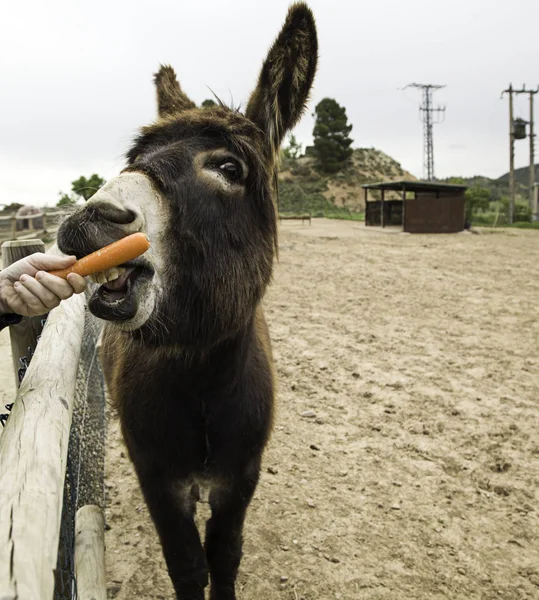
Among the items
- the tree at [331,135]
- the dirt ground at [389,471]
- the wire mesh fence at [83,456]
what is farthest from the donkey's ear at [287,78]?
the tree at [331,135]

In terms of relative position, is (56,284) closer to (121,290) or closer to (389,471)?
(121,290)

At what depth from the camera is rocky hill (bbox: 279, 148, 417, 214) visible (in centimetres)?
5138

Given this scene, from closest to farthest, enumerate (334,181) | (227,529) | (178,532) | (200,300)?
(200,300) → (178,532) → (227,529) → (334,181)

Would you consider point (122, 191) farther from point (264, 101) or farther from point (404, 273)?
point (404, 273)

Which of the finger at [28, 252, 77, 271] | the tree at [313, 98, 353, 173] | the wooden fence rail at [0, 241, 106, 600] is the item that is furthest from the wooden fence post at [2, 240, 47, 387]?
the tree at [313, 98, 353, 173]

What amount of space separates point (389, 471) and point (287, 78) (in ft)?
9.32

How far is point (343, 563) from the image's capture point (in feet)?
9.68

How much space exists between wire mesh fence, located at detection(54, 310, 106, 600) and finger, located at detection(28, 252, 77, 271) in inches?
37.9

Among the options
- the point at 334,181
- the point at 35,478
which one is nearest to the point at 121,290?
the point at 35,478

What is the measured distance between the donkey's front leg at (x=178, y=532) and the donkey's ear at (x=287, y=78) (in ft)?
5.28

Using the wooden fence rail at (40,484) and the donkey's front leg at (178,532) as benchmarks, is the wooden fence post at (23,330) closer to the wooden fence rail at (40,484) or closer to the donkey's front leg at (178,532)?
the wooden fence rail at (40,484)

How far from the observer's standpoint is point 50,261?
1.62 metres

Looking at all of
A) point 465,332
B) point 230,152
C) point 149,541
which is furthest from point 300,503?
point 465,332

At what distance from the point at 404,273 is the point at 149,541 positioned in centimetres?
945
